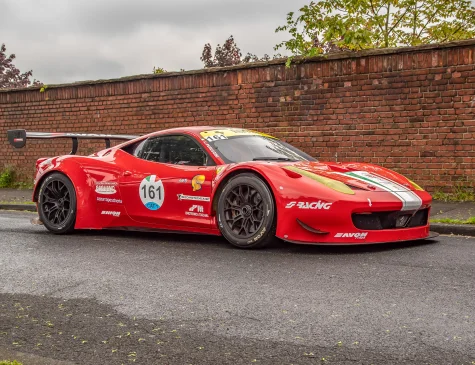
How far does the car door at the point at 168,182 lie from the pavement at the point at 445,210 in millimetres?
2871

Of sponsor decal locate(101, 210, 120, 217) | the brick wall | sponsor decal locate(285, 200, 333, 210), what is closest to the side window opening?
sponsor decal locate(101, 210, 120, 217)

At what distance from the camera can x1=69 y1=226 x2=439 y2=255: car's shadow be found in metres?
6.16

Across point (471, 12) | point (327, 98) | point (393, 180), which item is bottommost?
point (393, 180)

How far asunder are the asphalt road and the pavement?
1001mm

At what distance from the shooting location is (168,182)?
6.84 m

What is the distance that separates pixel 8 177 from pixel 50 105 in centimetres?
223

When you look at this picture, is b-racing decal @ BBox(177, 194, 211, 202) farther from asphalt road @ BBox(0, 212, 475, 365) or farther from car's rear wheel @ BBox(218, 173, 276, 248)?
asphalt road @ BBox(0, 212, 475, 365)

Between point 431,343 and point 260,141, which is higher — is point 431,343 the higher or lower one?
the lower one

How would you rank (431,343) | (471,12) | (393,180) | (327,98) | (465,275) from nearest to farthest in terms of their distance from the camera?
(431,343)
(465,275)
(393,180)
(327,98)
(471,12)

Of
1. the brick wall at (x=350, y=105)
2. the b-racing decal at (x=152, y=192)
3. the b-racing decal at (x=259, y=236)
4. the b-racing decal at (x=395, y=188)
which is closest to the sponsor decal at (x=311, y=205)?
the b-racing decal at (x=259, y=236)

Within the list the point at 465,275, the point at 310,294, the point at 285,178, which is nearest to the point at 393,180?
the point at 285,178

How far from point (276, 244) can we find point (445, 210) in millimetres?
3464

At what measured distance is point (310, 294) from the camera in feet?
14.5

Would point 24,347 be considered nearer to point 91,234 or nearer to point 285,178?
point 285,178
